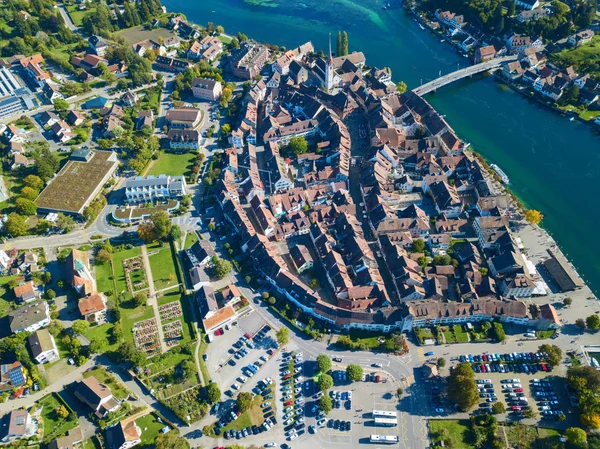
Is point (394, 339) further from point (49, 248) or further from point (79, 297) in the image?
point (49, 248)

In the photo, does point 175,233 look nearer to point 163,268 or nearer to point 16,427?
point 163,268

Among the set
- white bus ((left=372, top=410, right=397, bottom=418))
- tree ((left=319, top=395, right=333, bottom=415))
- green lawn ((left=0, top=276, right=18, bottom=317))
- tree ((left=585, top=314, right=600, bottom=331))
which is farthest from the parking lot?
green lawn ((left=0, top=276, right=18, bottom=317))

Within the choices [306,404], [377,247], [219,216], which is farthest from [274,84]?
[306,404]

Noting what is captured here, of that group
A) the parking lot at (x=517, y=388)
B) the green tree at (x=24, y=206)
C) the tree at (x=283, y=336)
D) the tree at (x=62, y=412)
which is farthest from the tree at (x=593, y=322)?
the green tree at (x=24, y=206)

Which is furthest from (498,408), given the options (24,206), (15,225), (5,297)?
(24,206)

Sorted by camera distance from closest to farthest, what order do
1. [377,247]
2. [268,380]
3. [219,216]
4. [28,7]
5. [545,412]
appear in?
1. [545,412]
2. [268,380]
3. [377,247]
4. [219,216]
5. [28,7]

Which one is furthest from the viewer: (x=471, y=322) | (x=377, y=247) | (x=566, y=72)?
(x=566, y=72)
